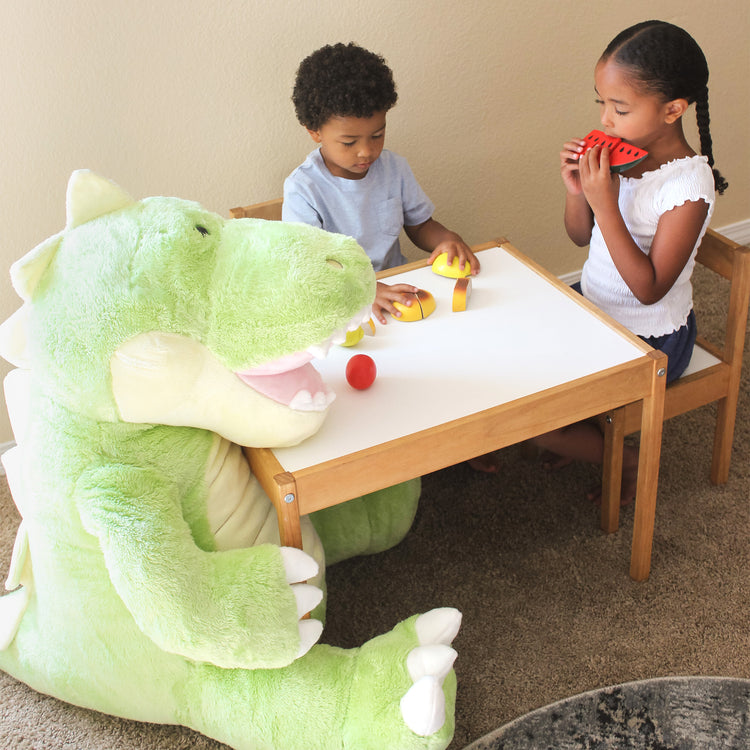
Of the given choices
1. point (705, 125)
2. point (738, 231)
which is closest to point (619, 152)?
point (705, 125)

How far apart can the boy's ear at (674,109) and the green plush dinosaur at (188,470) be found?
0.66 metres

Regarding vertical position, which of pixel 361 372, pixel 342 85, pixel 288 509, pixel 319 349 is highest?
pixel 342 85

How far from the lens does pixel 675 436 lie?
191cm

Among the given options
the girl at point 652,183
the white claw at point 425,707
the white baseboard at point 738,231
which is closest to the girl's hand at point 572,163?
the girl at point 652,183

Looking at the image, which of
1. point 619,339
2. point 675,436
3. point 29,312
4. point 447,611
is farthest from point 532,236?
point 29,312

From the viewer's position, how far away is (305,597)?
1.19 metres

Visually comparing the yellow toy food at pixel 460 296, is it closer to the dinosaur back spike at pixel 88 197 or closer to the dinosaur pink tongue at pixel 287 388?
the dinosaur pink tongue at pixel 287 388

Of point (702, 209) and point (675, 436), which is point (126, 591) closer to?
point (702, 209)

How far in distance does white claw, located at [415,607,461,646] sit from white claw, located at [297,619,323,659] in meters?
0.15

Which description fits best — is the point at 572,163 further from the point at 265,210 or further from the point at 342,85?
the point at 265,210

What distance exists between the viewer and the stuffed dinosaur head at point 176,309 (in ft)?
3.53

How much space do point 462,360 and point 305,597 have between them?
41cm

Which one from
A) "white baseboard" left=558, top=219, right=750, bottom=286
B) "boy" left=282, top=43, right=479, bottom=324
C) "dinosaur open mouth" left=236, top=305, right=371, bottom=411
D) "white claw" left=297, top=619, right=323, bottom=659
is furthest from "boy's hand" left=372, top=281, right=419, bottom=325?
"white baseboard" left=558, top=219, right=750, bottom=286

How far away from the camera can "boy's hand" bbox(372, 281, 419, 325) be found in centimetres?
143
